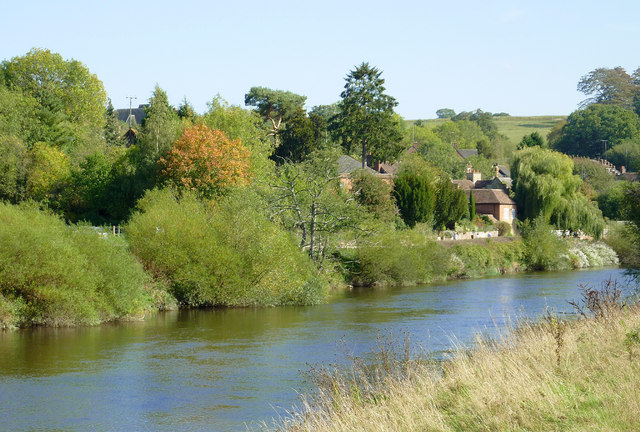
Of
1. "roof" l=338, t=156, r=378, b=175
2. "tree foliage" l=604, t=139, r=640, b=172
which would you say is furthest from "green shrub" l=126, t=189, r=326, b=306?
"tree foliage" l=604, t=139, r=640, b=172

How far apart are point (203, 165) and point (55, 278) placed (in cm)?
2016

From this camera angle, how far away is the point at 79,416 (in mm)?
18188

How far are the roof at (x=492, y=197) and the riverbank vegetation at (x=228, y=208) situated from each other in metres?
1.57

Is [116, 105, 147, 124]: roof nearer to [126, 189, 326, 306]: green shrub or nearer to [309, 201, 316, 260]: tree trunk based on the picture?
[309, 201, 316, 260]: tree trunk

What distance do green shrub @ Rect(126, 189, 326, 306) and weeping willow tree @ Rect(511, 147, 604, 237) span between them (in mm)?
33616

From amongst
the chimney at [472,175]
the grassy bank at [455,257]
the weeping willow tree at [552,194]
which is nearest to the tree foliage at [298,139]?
the weeping willow tree at [552,194]

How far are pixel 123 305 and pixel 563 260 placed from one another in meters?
38.7

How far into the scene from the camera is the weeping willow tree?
68.1 metres

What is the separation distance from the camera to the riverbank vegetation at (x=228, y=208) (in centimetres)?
3306

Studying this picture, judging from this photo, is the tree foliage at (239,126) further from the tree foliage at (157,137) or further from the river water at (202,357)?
the river water at (202,357)

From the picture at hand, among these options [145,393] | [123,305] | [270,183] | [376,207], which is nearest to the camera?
[145,393]

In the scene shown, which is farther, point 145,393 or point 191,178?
point 191,178

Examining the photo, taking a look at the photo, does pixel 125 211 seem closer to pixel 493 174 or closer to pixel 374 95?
pixel 374 95

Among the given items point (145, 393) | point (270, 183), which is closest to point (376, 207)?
point (270, 183)
